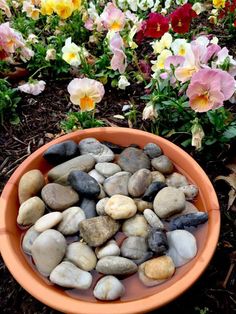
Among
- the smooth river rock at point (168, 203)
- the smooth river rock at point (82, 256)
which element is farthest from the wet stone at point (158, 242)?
the smooth river rock at point (82, 256)

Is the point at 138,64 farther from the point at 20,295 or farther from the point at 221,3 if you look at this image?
the point at 20,295

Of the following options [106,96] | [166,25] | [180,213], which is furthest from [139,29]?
[180,213]

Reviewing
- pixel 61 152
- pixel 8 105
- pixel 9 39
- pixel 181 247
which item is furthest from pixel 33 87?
pixel 181 247

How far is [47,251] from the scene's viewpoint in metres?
1.55

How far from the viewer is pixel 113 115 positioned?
94.9 inches

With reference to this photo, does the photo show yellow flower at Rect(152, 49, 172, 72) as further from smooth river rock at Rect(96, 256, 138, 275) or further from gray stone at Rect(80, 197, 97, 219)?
smooth river rock at Rect(96, 256, 138, 275)

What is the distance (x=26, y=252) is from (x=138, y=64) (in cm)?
132

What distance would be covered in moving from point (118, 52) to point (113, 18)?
388 millimetres

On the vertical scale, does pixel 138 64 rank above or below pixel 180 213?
above

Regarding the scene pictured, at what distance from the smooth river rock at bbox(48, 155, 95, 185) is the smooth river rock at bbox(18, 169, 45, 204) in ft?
0.21

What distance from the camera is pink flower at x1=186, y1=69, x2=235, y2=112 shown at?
5.61ft

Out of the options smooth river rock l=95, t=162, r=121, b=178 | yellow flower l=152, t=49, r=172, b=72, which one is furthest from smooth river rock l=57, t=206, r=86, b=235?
yellow flower l=152, t=49, r=172, b=72

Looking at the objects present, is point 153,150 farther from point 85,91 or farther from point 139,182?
point 85,91

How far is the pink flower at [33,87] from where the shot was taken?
243 cm
